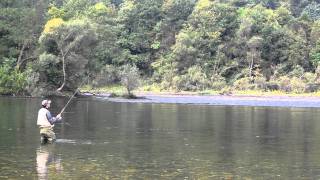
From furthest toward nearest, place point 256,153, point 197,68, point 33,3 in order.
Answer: point 197,68, point 33,3, point 256,153

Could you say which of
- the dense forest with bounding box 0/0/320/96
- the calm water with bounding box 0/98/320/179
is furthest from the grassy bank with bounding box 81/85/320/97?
the calm water with bounding box 0/98/320/179

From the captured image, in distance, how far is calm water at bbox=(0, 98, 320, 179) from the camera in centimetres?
1680

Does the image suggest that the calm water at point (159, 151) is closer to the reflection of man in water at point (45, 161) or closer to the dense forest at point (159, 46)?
the reflection of man in water at point (45, 161)

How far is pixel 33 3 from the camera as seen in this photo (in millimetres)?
90625

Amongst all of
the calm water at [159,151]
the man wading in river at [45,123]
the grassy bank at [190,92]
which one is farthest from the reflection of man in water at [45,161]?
the grassy bank at [190,92]

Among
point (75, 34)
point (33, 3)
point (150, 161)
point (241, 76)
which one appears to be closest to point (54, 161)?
point (150, 161)

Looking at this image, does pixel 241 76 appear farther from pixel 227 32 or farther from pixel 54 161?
pixel 54 161

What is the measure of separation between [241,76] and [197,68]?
735 cm

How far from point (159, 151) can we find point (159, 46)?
86.8m

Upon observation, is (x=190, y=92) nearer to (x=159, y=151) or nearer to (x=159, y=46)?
(x=159, y=46)

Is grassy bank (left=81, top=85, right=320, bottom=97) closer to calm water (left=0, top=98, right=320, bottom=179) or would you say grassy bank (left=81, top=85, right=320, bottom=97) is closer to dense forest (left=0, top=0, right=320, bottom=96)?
dense forest (left=0, top=0, right=320, bottom=96)

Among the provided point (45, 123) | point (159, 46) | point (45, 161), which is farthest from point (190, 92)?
point (45, 161)

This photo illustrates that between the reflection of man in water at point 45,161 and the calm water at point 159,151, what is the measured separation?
3 cm

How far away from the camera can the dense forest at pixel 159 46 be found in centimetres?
7719
